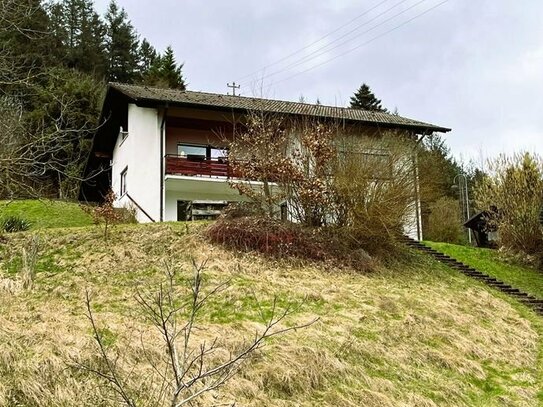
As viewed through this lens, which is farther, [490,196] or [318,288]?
[490,196]

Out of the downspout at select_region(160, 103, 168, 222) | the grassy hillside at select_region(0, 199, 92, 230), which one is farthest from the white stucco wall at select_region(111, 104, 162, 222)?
the grassy hillside at select_region(0, 199, 92, 230)

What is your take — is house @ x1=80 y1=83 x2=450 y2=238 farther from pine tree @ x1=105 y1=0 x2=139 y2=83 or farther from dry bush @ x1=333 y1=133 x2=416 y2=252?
pine tree @ x1=105 y1=0 x2=139 y2=83

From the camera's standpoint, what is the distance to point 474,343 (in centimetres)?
1105

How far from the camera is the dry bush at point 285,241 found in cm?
1520

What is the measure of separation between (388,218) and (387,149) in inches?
94.1

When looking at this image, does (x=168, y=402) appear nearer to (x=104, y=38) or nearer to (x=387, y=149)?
(x=387, y=149)

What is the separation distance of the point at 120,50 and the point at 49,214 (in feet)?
79.7

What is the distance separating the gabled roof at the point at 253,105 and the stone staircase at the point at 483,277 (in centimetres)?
552

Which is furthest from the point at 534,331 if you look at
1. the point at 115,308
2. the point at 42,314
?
the point at 42,314

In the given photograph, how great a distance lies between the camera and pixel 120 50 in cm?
4516

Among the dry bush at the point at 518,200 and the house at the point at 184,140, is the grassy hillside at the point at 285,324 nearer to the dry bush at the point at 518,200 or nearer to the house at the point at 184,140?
the house at the point at 184,140

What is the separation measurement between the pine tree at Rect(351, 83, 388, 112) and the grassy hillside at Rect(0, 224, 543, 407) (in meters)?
36.0

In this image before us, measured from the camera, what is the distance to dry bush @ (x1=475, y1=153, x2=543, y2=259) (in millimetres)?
22297

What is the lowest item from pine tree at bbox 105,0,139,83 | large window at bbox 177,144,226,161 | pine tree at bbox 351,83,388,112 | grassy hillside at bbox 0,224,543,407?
grassy hillside at bbox 0,224,543,407
